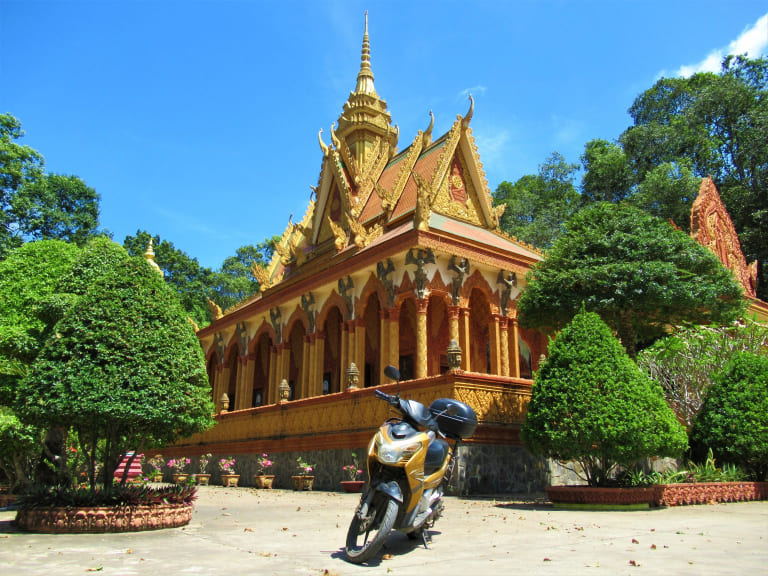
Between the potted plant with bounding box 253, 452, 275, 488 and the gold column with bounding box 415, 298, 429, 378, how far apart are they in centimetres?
428

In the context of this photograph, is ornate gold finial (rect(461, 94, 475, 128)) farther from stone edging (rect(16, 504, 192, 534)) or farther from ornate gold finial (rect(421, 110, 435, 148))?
stone edging (rect(16, 504, 192, 534))

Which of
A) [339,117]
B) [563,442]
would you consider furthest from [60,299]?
[339,117]

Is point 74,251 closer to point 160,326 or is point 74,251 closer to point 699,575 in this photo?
point 160,326

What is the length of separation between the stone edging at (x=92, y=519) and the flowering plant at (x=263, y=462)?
8.21 metres

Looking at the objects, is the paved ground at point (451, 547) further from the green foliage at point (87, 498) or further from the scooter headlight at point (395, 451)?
the scooter headlight at point (395, 451)

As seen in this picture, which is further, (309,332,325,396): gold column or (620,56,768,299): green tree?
(620,56,768,299): green tree

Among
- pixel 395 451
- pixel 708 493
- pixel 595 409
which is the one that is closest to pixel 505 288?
pixel 708 493

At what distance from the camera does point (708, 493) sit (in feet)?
29.1

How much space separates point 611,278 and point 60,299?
29.3ft

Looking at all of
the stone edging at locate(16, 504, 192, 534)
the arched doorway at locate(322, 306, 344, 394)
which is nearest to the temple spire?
the arched doorway at locate(322, 306, 344, 394)

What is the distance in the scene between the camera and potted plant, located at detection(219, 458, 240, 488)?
51.6ft

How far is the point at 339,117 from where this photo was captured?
2492cm

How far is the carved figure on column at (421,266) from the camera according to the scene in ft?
46.3

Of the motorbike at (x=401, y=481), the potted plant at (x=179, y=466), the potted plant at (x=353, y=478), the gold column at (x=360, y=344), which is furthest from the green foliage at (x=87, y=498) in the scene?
the potted plant at (x=179, y=466)
